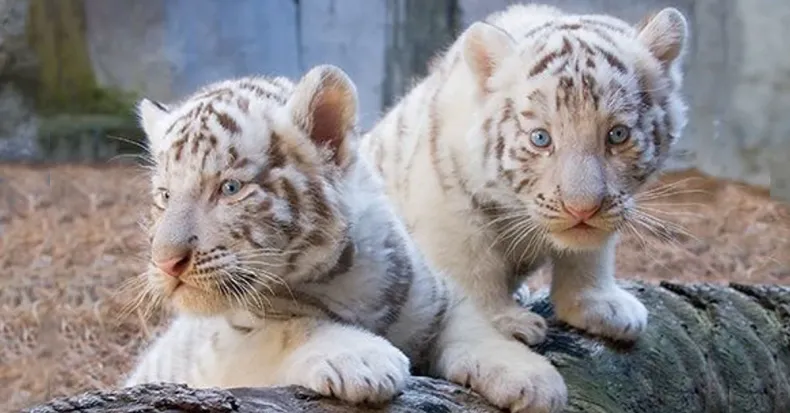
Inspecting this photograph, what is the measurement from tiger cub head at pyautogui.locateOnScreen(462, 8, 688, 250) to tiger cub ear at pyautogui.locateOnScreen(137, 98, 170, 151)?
56 centimetres

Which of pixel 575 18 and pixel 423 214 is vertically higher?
pixel 575 18

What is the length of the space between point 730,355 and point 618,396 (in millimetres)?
462

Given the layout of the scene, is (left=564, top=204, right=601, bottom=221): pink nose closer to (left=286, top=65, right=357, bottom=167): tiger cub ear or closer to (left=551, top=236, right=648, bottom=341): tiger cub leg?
(left=551, top=236, right=648, bottom=341): tiger cub leg

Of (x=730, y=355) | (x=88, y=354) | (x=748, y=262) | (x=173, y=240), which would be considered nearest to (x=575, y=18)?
(x=730, y=355)

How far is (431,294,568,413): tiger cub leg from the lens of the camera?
1.61 meters

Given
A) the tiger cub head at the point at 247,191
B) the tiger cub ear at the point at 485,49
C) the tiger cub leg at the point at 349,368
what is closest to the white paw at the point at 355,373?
the tiger cub leg at the point at 349,368

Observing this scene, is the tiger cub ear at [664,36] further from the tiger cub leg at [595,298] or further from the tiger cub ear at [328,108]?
the tiger cub ear at [328,108]

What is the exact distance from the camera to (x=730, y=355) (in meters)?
2.24

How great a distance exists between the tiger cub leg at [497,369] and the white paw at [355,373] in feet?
0.57

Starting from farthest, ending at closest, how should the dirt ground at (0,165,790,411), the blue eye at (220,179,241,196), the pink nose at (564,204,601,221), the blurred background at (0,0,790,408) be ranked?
1. the blurred background at (0,0,790,408)
2. the dirt ground at (0,165,790,411)
3. the pink nose at (564,204,601,221)
4. the blue eye at (220,179,241,196)

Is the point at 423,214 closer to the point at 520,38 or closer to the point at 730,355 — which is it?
the point at 520,38

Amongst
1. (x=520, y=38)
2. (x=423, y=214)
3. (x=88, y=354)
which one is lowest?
(x=88, y=354)

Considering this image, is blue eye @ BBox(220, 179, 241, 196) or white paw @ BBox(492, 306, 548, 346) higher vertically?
blue eye @ BBox(220, 179, 241, 196)

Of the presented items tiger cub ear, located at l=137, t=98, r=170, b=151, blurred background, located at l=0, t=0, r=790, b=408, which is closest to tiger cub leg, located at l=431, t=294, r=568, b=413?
tiger cub ear, located at l=137, t=98, r=170, b=151
